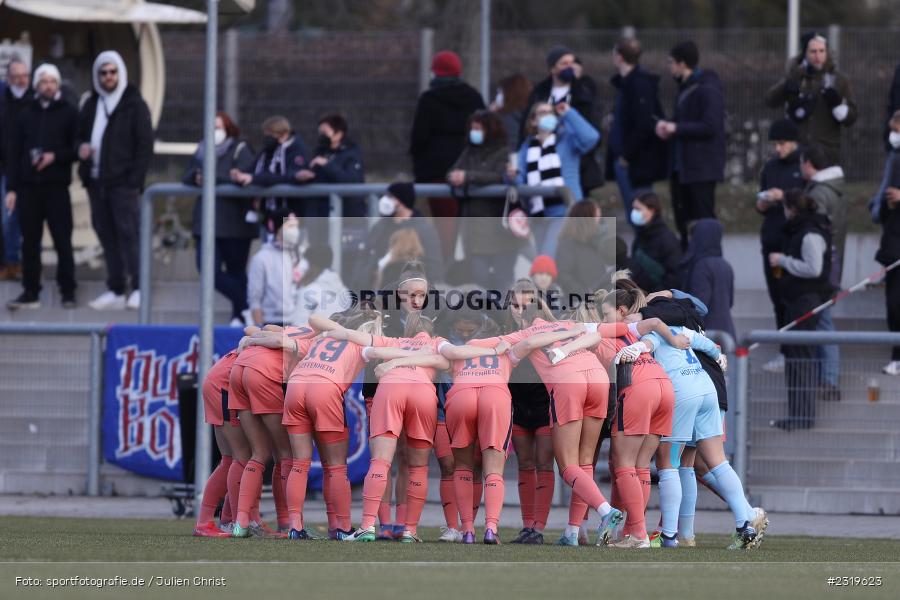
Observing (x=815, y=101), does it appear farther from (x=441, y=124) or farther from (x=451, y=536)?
(x=451, y=536)

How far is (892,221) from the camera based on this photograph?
1538cm

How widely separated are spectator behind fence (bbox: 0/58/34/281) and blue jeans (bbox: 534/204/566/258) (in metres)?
5.73

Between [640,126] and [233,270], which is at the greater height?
[640,126]

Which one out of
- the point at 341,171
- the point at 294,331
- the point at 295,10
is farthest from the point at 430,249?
the point at 295,10

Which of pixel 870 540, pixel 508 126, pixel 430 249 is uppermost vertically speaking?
pixel 508 126

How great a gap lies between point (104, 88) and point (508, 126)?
13.5ft

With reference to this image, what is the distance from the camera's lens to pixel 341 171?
52.7ft

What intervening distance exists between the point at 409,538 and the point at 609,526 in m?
1.33

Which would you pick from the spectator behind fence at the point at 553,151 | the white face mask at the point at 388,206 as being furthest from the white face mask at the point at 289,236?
the spectator behind fence at the point at 553,151

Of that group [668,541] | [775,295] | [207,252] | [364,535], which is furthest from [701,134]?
[364,535]

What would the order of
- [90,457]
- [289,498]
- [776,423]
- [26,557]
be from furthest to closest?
1. [90,457]
2. [776,423]
3. [289,498]
4. [26,557]

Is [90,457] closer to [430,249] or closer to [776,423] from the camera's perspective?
[430,249]

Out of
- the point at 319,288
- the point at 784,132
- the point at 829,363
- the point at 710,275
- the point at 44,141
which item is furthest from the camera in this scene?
the point at 44,141

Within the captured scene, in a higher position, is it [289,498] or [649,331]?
[649,331]
